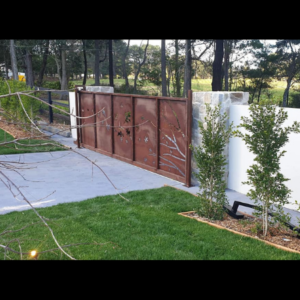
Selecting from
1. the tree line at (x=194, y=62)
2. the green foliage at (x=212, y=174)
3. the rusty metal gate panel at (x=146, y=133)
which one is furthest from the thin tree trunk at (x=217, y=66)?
the green foliage at (x=212, y=174)

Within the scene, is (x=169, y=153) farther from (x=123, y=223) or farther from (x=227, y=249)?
(x=227, y=249)

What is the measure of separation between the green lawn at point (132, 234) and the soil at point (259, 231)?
21 centimetres

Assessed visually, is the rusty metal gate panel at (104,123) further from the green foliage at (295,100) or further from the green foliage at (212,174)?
the green foliage at (295,100)

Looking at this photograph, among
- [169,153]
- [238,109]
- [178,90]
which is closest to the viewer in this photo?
[238,109]

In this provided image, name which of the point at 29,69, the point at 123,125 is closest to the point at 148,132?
the point at 123,125

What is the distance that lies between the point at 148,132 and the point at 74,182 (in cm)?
215

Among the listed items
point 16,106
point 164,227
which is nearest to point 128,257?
point 164,227

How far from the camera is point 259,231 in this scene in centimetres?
511

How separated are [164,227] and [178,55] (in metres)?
29.7

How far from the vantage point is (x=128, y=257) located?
4.15 metres

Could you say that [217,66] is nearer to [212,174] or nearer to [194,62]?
[194,62]

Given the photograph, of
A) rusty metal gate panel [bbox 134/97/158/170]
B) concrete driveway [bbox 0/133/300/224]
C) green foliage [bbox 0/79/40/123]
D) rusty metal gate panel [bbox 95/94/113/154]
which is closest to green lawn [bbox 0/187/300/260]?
concrete driveway [bbox 0/133/300/224]

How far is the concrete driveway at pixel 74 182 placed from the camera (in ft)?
22.3

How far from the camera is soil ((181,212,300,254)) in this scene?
4694 mm
